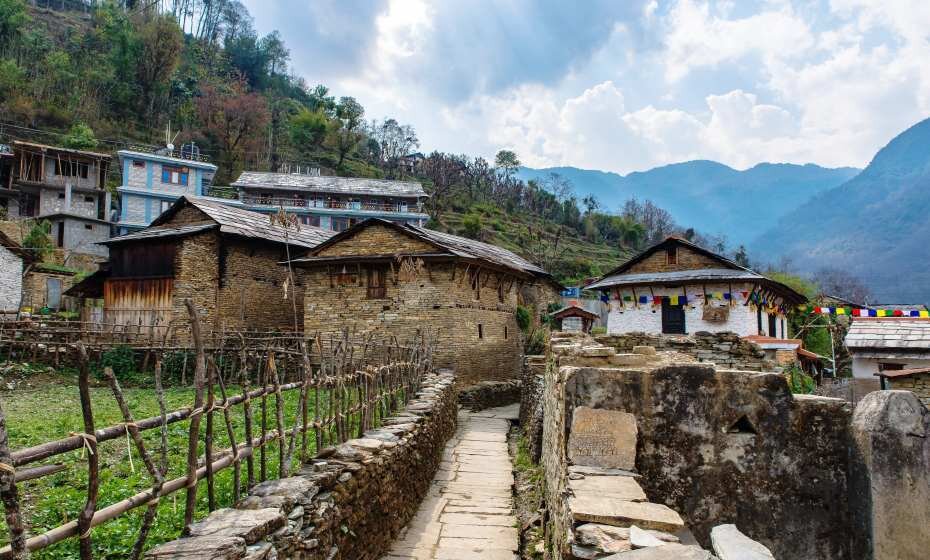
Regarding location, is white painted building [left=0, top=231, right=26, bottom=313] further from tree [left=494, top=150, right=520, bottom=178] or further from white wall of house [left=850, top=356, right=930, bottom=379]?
tree [left=494, top=150, right=520, bottom=178]

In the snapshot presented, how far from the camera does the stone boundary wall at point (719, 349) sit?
1102 cm

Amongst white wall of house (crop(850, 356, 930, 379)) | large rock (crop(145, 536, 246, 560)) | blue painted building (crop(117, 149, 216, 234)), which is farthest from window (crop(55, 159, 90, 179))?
white wall of house (crop(850, 356, 930, 379))

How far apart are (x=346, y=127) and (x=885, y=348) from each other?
65.4m

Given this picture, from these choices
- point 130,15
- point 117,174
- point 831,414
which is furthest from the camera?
point 130,15

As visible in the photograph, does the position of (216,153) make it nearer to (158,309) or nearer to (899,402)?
(158,309)

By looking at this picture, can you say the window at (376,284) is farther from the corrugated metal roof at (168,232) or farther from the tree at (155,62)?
the tree at (155,62)

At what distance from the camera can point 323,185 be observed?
49.2m

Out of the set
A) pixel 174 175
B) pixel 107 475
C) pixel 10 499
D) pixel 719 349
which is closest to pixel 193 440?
pixel 10 499

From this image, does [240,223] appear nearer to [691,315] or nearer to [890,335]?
[691,315]

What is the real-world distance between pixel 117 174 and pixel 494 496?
162ft

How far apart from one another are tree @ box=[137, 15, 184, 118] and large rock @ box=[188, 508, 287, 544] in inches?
2508

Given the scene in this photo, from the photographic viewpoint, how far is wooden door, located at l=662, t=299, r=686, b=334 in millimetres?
22500

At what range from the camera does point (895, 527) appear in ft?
13.6

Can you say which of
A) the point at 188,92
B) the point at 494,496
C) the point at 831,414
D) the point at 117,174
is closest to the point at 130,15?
the point at 188,92
